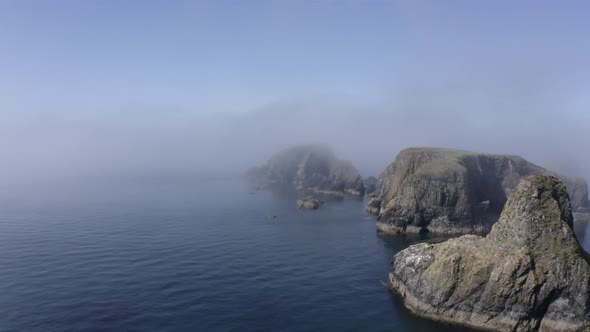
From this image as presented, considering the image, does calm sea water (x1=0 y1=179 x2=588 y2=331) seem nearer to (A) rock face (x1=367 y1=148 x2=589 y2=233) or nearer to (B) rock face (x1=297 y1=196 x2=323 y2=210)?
(A) rock face (x1=367 y1=148 x2=589 y2=233)

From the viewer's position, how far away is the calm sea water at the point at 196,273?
58.7 m

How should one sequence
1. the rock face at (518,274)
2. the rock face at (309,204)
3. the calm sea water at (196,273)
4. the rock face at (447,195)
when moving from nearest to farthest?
the rock face at (518,274) → the calm sea water at (196,273) → the rock face at (447,195) → the rock face at (309,204)

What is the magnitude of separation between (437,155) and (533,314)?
9448 cm

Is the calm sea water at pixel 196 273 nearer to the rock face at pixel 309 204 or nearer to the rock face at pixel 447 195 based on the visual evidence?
the rock face at pixel 447 195

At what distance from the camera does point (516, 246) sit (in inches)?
2365

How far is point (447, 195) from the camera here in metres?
119

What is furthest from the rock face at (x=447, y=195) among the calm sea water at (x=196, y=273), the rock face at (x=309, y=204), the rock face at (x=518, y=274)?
the rock face at (x=518, y=274)

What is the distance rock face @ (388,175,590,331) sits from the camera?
56.0 meters

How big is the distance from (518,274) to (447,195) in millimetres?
63733

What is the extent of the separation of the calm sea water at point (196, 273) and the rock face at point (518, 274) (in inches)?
→ 199

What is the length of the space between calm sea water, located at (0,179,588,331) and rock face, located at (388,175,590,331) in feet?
16.6

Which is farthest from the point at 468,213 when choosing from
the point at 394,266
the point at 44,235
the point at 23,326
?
the point at 44,235

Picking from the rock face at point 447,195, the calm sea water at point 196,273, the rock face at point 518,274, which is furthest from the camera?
the rock face at point 447,195

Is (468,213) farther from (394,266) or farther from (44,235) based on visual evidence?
(44,235)
